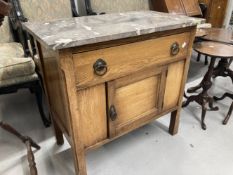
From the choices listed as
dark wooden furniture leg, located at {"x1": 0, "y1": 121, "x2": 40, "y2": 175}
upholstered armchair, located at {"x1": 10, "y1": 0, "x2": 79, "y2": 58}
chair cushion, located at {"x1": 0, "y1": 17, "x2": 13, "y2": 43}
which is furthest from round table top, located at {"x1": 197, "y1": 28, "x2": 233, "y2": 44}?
chair cushion, located at {"x1": 0, "y1": 17, "x2": 13, "y2": 43}

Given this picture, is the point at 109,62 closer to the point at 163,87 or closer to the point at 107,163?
the point at 163,87

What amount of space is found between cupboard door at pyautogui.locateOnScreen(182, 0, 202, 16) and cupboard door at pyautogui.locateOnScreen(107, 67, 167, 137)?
1.90 m

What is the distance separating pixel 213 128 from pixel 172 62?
77cm

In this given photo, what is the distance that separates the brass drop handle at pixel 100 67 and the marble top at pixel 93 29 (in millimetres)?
103

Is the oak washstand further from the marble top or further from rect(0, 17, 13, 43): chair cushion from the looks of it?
rect(0, 17, 13, 43): chair cushion

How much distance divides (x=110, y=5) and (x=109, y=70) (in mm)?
1612

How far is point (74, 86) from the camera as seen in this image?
864 mm

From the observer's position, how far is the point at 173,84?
1.27 metres

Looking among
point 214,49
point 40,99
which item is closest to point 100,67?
point 40,99

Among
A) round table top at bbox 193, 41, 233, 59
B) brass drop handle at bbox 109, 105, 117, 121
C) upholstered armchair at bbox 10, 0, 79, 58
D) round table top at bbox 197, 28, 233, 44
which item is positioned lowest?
brass drop handle at bbox 109, 105, 117, 121

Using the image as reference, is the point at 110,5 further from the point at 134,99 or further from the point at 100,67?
the point at 100,67

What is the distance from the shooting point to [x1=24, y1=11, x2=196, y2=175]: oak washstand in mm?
836

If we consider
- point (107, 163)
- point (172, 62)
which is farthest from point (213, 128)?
point (107, 163)

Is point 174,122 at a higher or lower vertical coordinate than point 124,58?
lower
